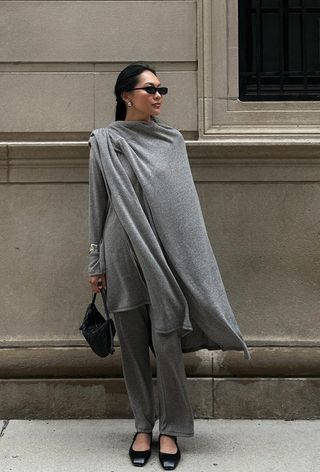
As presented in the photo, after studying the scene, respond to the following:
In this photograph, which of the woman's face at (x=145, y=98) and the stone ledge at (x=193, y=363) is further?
the stone ledge at (x=193, y=363)

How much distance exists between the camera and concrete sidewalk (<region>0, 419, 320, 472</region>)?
13.3 feet

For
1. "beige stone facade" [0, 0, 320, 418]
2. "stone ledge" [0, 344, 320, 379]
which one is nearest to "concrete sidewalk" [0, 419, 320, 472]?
"beige stone facade" [0, 0, 320, 418]

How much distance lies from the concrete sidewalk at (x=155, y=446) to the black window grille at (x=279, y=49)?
2286 mm

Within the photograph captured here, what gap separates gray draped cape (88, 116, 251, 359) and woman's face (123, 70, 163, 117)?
0.08 metres

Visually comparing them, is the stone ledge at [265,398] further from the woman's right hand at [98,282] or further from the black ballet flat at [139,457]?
the woman's right hand at [98,282]

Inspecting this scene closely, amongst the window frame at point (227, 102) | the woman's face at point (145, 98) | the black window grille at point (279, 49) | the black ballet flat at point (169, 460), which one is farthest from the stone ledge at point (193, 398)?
the black window grille at point (279, 49)

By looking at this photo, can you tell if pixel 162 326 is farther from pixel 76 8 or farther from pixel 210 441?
pixel 76 8

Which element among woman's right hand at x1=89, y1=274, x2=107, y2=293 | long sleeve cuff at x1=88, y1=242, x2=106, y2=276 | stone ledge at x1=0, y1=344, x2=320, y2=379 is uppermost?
long sleeve cuff at x1=88, y1=242, x2=106, y2=276

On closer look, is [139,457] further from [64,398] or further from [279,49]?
[279,49]

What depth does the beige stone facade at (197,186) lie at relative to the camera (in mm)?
4820

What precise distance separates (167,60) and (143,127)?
0.98 m

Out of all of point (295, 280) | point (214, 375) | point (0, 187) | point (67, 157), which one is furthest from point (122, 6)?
point (214, 375)

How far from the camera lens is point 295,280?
488 cm

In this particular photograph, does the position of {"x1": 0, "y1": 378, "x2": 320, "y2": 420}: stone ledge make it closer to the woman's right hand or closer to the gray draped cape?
the gray draped cape
